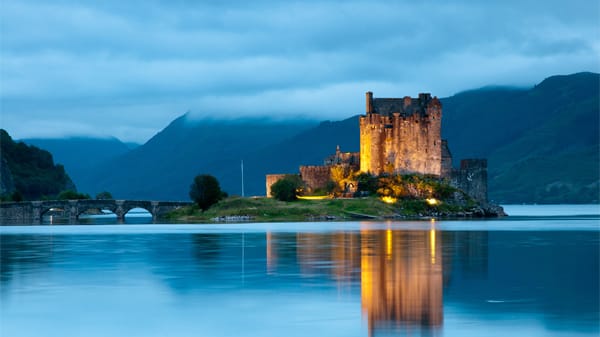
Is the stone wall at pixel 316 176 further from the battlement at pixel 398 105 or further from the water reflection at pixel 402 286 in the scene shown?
the water reflection at pixel 402 286

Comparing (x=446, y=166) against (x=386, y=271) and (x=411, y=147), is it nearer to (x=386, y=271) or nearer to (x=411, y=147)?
(x=411, y=147)

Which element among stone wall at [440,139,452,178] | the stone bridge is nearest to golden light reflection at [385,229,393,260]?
stone wall at [440,139,452,178]

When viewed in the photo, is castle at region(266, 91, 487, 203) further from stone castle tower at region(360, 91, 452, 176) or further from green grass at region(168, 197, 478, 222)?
green grass at region(168, 197, 478, 222)

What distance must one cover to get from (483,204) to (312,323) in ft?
387

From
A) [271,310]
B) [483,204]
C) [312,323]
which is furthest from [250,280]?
[483,204]

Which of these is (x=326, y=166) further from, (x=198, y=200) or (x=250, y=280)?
(x=250, y=280)

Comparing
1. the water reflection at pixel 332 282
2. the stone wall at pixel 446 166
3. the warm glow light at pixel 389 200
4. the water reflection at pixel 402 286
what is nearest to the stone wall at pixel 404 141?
the stone wall at pixel 446 166

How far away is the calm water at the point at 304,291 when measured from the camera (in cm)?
2653

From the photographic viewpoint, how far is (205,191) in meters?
135

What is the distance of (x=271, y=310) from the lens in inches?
1163

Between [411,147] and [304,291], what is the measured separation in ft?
348

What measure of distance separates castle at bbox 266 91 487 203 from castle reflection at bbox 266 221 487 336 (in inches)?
2634

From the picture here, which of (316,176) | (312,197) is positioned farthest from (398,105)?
(312,197)

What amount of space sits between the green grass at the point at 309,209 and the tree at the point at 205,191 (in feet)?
3.28
